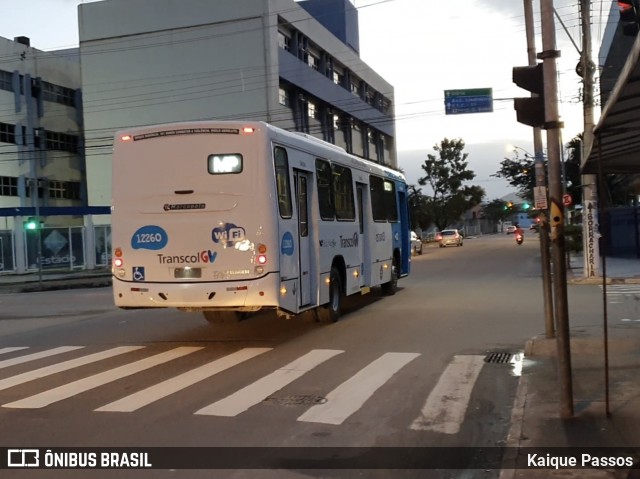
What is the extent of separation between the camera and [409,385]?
27.3 feet

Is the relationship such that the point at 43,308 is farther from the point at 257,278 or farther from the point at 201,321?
the point at 257,278

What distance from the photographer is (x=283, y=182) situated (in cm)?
1117

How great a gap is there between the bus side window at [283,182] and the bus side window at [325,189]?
1.44 m

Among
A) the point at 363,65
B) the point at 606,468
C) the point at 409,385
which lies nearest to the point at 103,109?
the point at 363,65

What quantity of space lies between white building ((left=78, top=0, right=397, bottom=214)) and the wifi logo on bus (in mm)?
36541

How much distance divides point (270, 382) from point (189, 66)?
141 feet

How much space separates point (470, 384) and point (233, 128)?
204 inches

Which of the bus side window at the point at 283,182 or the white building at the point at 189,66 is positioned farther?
the white building at the point at 189,66

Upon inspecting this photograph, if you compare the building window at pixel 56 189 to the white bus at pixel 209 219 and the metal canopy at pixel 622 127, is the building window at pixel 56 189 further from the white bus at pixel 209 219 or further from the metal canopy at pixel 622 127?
the metal canopy at pixel 622 127

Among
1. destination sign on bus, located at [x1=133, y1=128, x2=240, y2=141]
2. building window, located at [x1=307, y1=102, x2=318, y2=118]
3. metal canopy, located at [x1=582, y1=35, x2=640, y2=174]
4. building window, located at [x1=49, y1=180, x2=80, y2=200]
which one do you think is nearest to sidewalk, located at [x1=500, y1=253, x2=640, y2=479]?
metal canopy, located at [x1=582, y1=35, x2=640, y2=174]

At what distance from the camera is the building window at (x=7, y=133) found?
4753 cm

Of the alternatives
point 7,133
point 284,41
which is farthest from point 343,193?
point 7,133

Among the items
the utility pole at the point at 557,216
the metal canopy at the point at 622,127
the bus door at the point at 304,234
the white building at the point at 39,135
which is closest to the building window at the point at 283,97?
the white building at the point at 39,135

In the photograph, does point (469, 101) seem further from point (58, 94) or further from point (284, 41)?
point (58, 94)
